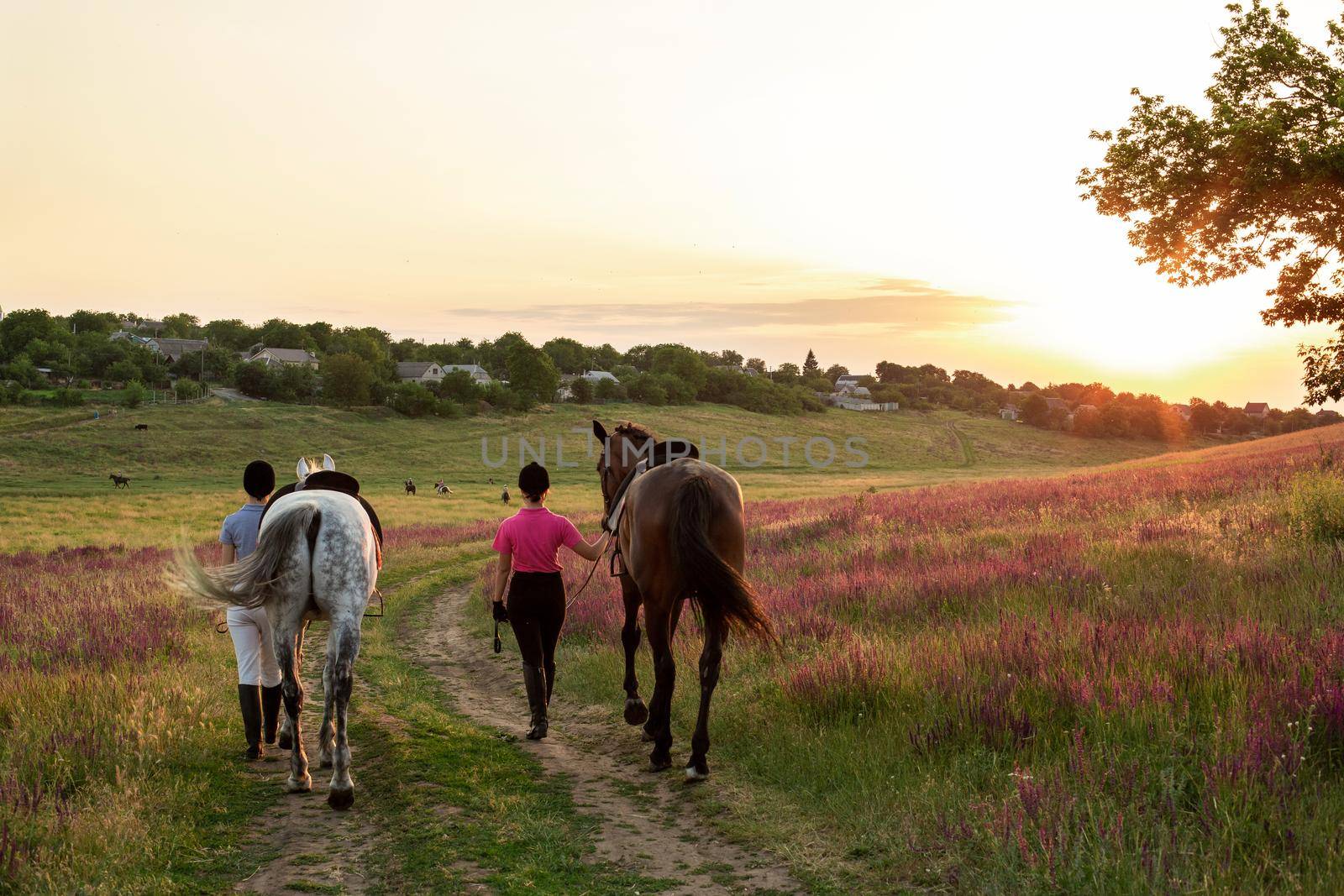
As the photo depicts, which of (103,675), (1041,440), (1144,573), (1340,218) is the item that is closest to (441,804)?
(103,675)

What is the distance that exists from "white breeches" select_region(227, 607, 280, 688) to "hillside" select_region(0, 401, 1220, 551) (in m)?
26.0

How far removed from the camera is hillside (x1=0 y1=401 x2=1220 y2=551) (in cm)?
4150

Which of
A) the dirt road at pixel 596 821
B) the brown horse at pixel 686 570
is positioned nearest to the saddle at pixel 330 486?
the dirt road at pixel 596 821

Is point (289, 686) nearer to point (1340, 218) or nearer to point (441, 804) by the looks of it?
point (441, 804)

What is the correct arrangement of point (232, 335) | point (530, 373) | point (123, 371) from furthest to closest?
point (232, 335)
point (530, 373)
point (123, 371)

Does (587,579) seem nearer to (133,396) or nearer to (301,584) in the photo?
(301,584)

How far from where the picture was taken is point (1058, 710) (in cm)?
575

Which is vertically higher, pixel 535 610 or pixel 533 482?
pixel 533 482

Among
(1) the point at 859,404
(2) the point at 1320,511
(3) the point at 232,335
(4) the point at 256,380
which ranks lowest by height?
(2) the point at 1320,511

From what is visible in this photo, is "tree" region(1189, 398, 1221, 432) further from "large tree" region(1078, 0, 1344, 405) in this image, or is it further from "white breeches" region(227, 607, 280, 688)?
"white breeches" region(227, 607, 280, 688)

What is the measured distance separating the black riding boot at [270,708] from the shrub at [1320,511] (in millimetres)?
11257

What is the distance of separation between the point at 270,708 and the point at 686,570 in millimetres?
3912

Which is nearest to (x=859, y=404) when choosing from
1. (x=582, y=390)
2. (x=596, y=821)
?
(x=582, y=390)

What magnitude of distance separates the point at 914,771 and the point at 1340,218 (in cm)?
1813
